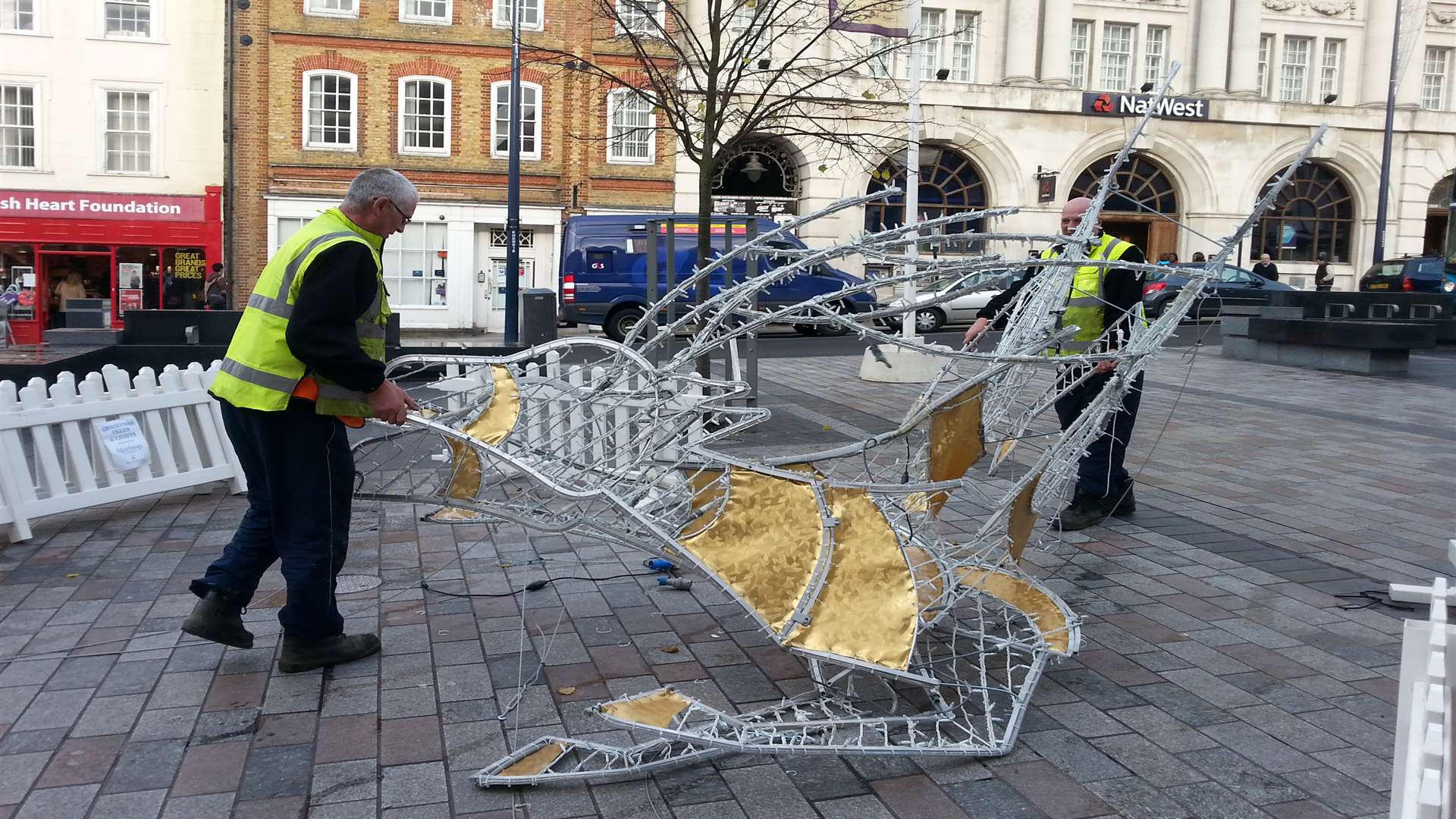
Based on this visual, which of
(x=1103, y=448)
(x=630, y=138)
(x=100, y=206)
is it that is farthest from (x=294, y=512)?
(x=100, y=206)

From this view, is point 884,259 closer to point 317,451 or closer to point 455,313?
point 317,451

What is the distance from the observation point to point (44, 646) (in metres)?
4.39

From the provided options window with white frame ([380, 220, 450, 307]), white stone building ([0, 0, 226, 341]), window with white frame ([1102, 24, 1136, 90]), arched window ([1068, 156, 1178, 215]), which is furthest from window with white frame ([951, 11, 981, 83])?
white stone building ([0, 0, 226, 341])

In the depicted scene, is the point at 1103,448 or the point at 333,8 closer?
the point at 1103,448

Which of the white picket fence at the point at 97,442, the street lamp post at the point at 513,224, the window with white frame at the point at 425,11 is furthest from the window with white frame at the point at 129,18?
the white picket fence at the point at 97,442

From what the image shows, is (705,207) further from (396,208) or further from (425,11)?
(425,11)

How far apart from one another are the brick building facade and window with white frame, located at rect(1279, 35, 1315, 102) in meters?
18.6

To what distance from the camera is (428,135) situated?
2730 centimetres

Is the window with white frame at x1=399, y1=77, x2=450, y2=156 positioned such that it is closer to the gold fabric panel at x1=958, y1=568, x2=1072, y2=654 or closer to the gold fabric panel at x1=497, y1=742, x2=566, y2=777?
the gold fabric panel at x1=958, y1=568, x2=1072, y2=654

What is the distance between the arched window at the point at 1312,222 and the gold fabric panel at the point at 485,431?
3388 cm

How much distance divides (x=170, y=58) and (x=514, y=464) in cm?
2680

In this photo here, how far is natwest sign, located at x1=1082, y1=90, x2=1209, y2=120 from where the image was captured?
3112 cm

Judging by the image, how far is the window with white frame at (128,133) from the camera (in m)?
26.2

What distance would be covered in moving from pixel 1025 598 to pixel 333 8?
26.2 m
